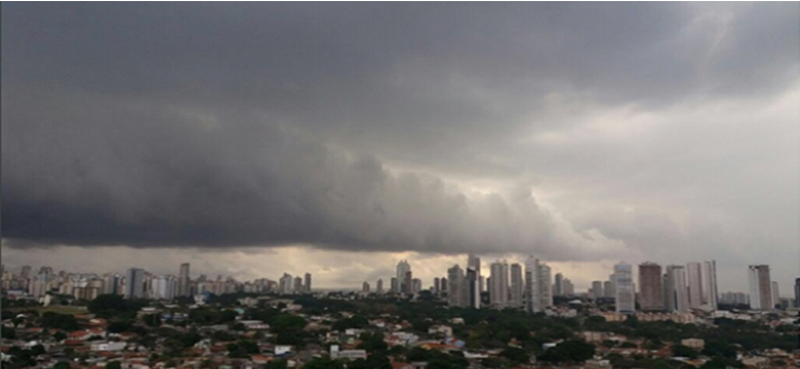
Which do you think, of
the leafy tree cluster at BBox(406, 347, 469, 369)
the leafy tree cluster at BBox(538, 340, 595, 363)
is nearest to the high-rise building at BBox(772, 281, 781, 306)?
the leafy tree cluster at BBox(538, 340, 595, 363)

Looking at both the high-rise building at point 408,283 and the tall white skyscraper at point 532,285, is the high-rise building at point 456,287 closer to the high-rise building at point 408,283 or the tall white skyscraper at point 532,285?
the tall white skyscraper at point 532,285

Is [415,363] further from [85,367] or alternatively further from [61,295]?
[61,295]

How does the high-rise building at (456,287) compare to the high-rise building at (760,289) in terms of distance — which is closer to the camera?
the high-rise building at (760,289)

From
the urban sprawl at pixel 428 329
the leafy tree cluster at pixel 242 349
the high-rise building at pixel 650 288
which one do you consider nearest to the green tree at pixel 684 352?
the urban sprawl at pixel 428 329

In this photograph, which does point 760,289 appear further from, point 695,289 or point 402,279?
point 402,279

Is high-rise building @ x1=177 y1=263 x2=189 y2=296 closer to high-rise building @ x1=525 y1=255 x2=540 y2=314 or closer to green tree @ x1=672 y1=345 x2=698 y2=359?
high-rise building @ x1=525 y1=255 x2=540 y2=314

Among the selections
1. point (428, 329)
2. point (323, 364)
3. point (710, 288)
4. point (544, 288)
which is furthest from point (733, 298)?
point (323, 364)
